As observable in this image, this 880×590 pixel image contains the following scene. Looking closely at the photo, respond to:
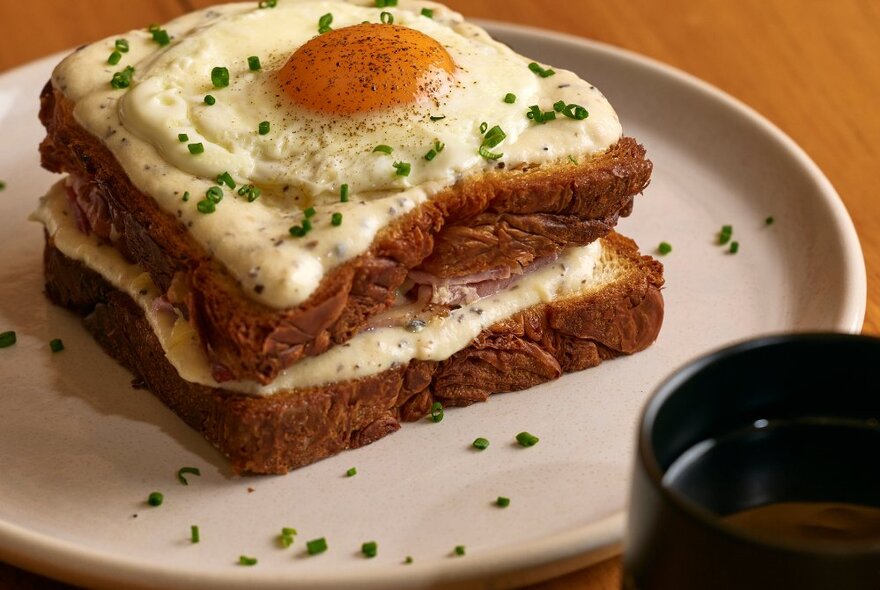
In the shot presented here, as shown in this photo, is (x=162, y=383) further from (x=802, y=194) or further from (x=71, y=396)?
(x=802, y=194)

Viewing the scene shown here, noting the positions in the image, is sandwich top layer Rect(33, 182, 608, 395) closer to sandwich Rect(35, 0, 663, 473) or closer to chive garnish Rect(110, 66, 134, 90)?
sandwich Rect(35, 0, 663, 473)

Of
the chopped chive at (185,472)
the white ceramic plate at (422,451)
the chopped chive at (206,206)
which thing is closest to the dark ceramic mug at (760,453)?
the white ceramic plate at (422,451)

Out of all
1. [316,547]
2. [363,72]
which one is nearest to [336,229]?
[363,72]

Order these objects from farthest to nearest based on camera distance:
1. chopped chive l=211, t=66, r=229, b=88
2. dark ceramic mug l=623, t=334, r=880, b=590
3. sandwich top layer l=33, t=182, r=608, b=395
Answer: chopped chive l=211, t=66, r=229, b=88, sandwich top layer l=33, t=182, r=608, b=395, dark ceramic mug l=623, t=334, r=880, b=590

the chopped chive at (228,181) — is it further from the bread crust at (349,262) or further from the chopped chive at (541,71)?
the chopped chive at (541,71)

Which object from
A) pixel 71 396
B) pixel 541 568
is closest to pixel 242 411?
pixel 71 396

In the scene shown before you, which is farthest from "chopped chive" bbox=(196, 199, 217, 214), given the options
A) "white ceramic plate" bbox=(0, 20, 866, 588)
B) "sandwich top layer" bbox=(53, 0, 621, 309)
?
"white ceramic plate" bbox=(0, 20, 866, 588)
